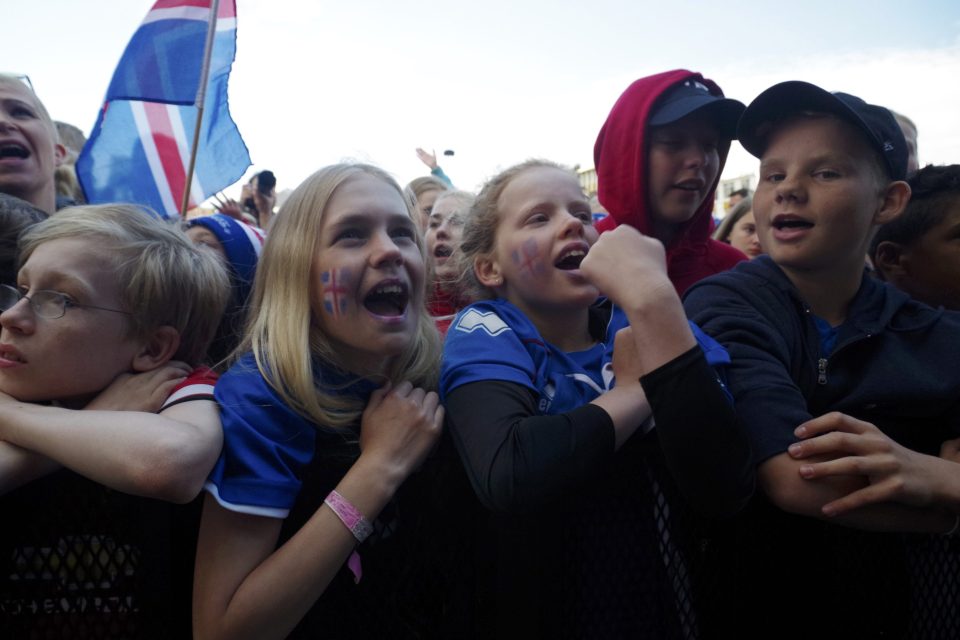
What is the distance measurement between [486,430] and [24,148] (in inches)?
104

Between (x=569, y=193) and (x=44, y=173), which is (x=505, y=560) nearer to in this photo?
(x=569, y=193)

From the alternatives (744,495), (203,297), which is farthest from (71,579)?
(744,495)

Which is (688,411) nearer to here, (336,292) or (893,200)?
(336,292)

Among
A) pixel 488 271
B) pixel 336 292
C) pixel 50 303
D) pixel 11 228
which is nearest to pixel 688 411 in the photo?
pixel 336 292

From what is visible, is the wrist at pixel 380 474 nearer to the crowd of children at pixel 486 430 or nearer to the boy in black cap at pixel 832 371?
the crowd of children at pixel 486 430

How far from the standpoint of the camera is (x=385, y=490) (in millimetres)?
1224

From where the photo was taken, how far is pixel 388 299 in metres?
1.63

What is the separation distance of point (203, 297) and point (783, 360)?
144 centimetres

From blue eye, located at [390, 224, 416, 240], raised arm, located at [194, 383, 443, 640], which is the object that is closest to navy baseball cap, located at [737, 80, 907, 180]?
blue eye, located at [390, 224, 416, 240]

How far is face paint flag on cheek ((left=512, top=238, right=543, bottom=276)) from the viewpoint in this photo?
1842 millimetres

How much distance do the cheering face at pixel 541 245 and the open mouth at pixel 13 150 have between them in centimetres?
213

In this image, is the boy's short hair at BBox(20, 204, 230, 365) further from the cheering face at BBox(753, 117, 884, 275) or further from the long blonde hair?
the cheering face at BBox(753, 117, 884, 275)

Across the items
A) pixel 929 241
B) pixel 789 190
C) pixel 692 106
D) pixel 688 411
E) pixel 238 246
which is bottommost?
pixel 238 246

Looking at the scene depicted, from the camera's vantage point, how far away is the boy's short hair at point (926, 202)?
227 centimetres
